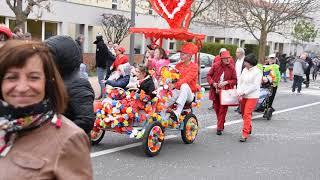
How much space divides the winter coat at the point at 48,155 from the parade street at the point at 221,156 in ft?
13.9

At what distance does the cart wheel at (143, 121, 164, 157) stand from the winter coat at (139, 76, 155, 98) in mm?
474

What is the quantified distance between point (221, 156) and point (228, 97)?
1.81 meters

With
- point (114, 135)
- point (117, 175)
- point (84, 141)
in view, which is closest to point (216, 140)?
point (114, 135)

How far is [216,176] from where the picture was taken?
21.1ft

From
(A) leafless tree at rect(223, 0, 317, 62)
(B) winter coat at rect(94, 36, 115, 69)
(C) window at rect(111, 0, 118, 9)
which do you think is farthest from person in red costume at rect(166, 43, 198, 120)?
(C) window at rect(111, 0, 118, 9)

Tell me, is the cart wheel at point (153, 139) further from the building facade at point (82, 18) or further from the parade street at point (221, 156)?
the building facade at point (82, 18)

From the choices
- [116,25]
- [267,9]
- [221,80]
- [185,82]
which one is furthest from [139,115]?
[267,9]

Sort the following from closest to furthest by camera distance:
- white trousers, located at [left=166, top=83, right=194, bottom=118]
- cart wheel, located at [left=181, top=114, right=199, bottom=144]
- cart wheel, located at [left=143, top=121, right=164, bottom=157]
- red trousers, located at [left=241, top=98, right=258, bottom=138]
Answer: cart wheel, located at [left=143, top=121, right=164, bottom=157]
white trousers, located at [left=166, top=83, right=194, bottom=118]
cart wheel, located at [left=181, top=114, right=199, bottom=144]
red trousers, located at [left=241, top=98, right=258, bottom=138]

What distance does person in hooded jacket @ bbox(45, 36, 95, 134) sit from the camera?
321cm

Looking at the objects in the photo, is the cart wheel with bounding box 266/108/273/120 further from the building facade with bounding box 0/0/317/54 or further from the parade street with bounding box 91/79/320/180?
the building facade with bounding box 0/0/317/54

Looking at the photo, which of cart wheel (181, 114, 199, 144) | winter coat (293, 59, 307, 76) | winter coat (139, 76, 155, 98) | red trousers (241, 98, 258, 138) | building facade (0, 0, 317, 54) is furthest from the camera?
building facade (0, 0, 317, 54)

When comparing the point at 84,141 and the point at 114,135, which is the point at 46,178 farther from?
the point at 114,135

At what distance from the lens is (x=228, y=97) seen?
9188 mm

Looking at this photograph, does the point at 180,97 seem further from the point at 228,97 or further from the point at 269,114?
the point at 269,114
